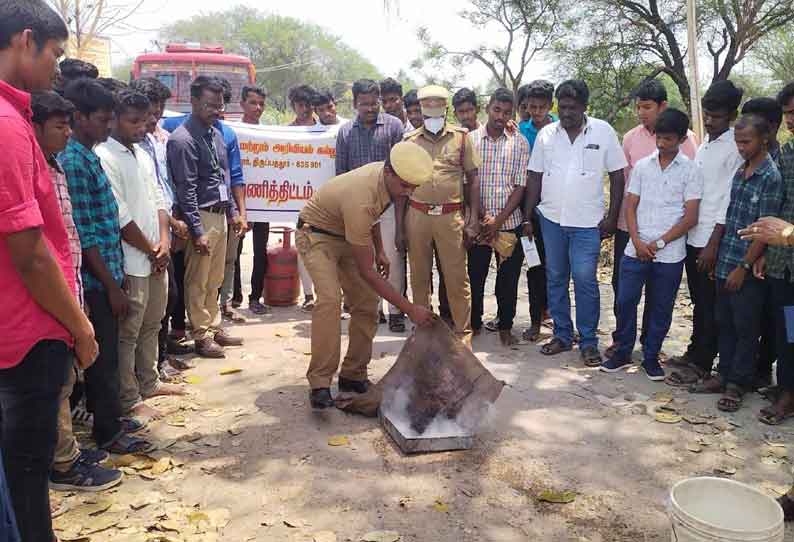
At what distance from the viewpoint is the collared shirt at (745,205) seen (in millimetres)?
4051

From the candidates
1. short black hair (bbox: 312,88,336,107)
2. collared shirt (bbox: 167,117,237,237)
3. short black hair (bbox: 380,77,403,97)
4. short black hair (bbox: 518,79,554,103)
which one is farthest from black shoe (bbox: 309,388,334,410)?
short black hair (bbox: 312,88,336,107)

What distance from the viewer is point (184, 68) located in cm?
1409

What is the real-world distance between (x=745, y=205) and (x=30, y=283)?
4051 mm

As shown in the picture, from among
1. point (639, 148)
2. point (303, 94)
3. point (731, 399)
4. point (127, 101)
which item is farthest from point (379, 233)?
point (303, 94)

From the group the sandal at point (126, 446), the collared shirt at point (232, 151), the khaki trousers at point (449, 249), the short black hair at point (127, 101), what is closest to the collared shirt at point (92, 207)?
the short black hair at point (127, 101)

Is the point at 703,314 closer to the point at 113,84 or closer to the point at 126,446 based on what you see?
the point at 126,446

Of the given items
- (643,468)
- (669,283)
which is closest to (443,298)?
(669,283)

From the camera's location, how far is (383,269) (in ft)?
15.5

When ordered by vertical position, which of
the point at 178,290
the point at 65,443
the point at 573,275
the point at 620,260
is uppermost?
the point at 620,260

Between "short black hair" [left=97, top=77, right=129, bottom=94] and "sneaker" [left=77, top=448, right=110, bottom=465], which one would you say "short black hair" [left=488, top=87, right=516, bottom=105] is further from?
"sneaker" [left=77, top=448, right=110, bottom=465]

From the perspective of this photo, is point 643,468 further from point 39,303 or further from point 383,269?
point 39,303

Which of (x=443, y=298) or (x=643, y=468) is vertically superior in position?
(x=443, y=298)

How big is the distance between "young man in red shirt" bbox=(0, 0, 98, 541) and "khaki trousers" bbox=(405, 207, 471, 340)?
328 cm

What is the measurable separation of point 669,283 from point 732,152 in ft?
3.30
